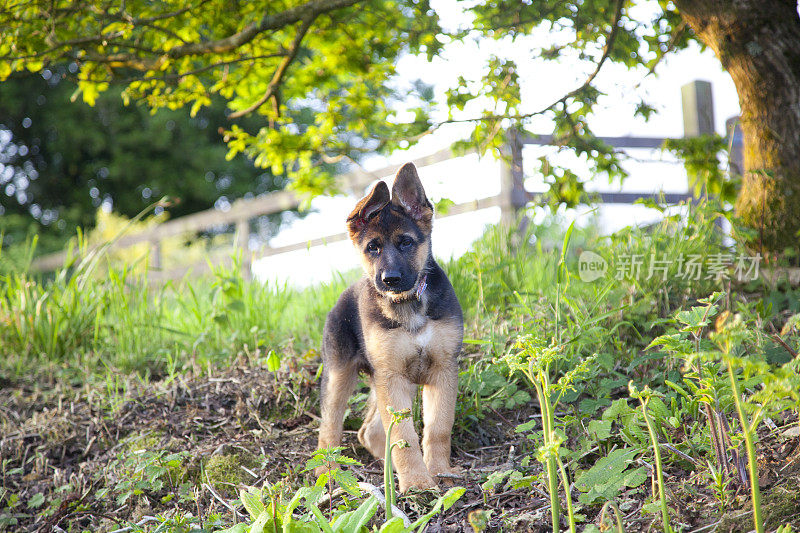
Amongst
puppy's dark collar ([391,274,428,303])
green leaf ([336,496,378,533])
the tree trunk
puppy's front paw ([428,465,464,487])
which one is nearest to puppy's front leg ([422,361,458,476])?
puppy's front paw ([428,465,464,487])

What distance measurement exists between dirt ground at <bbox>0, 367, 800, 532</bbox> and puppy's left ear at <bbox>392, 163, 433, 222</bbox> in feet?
4.18

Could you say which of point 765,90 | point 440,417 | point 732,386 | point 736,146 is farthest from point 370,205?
point 736,146

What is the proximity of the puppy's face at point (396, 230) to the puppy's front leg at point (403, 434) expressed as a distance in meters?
0.42

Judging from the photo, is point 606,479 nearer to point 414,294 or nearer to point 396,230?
point 414,294

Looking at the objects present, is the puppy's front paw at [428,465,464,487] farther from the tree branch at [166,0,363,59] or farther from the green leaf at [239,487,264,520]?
the tree branch at [166,0,363,59]

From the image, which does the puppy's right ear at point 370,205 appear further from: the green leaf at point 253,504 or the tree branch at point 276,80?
the tree branch at point 276,80

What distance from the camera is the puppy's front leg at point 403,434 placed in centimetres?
308

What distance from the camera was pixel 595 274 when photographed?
475 cm

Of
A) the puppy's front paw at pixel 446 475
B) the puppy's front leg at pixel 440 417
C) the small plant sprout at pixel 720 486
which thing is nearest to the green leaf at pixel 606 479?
the small plant sprout at pixel 720 486

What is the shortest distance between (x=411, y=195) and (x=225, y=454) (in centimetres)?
192

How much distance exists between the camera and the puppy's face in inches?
130

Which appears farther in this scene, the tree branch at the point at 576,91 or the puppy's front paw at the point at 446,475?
the tree branch at the point at 576,91

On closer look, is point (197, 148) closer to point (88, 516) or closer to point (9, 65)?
point (9, 65)

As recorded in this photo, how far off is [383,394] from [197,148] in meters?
18.7
